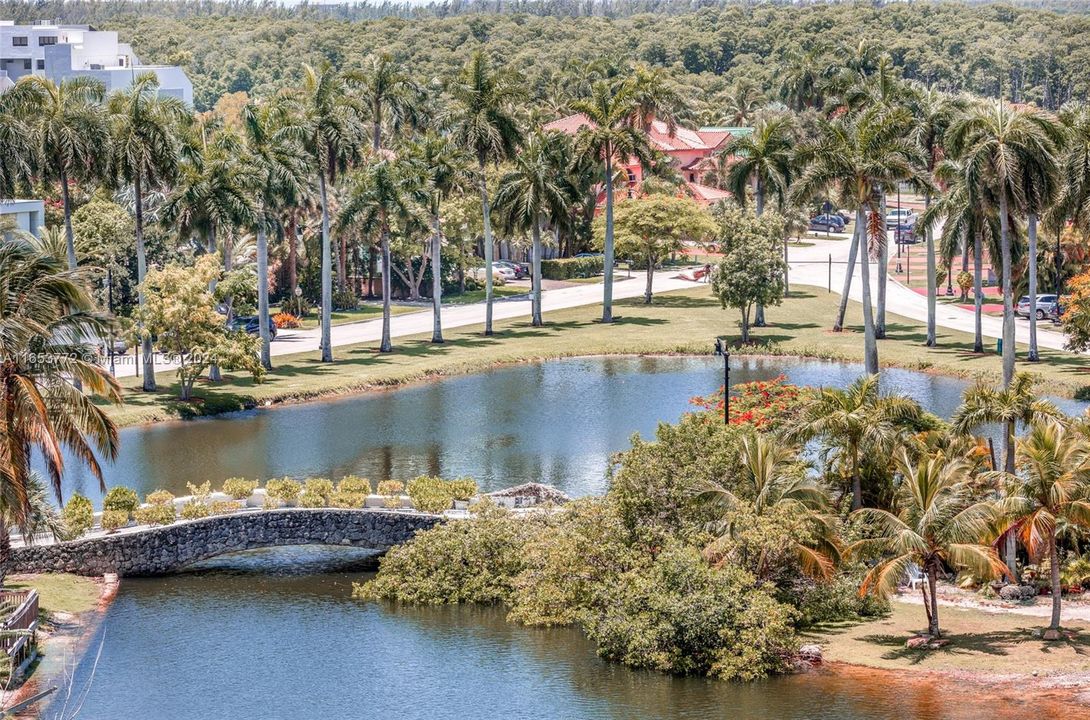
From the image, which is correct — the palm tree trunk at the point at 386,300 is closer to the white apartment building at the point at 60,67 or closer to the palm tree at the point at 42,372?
the palm tree at the point at 42,372

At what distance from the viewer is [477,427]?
244 ft

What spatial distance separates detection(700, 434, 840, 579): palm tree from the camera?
45.9 m

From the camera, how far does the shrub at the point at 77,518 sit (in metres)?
51.3

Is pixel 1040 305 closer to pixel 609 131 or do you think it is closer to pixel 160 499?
pixel 609 131

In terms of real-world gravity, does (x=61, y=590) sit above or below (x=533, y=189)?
below

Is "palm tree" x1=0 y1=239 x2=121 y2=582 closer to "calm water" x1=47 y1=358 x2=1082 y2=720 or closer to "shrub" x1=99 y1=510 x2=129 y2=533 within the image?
"calm water" x1=47 y1=358 x2=1082 y2=720

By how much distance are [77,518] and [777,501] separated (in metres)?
23.1

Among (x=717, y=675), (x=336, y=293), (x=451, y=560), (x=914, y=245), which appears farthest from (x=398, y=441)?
(x=914, y=245)

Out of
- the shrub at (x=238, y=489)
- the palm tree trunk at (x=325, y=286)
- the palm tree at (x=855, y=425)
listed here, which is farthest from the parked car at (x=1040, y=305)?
the shrub at (x=238, y=489)

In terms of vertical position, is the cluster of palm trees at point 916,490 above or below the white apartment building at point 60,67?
below

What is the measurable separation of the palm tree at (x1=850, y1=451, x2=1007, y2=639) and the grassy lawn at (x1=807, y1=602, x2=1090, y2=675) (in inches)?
38.5

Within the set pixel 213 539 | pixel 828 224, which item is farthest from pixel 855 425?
pixel 828 224

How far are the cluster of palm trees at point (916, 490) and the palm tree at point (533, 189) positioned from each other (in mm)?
46700

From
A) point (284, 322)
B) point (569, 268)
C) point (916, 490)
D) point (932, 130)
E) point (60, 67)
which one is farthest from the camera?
point (60, 67)
